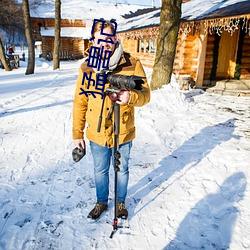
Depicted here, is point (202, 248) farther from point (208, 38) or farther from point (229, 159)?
point (208, 38)

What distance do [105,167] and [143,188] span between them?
0.95 meters

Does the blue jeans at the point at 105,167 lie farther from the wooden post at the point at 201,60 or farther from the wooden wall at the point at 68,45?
the wooden wall at the point at 68,45

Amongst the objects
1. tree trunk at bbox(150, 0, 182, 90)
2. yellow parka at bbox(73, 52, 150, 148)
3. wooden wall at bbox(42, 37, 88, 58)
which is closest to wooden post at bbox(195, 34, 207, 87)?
A: tree trunk at bbox(150, 0, 182, 90)

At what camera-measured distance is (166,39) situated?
281 inches

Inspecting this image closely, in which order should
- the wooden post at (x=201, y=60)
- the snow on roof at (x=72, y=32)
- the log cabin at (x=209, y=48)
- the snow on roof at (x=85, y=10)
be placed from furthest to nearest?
1. the snow on roof at (x=85, y=10)
2. the snow on roof at (x=72, y=32)
3. the wooden post at (x=201, y=60)
4. the log cabin at (x=209, y=48)

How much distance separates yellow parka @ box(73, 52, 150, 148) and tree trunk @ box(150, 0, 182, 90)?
551cm

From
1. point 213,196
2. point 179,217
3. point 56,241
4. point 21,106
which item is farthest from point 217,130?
point 21,106

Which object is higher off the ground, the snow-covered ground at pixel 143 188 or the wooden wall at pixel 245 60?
the wooden wall at pixel 245 60

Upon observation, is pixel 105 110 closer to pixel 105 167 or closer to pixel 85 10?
pixel 105 167

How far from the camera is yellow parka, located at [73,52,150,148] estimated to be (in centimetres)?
203

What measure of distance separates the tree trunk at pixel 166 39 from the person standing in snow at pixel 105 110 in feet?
18.1

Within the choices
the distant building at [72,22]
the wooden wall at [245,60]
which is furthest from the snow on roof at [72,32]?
the wooden wall at [245,60]

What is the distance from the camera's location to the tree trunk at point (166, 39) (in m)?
7.00

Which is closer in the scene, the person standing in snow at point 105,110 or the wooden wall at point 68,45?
the person standing in snow at point 105,110
